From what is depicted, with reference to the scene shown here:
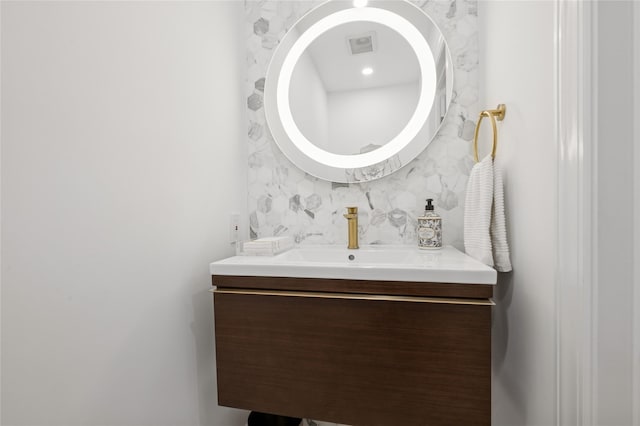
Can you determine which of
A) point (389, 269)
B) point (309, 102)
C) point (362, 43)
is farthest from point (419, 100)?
point (389, 269)

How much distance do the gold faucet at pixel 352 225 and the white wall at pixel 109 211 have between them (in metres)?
0.48

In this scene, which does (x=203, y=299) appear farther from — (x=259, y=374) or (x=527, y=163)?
(x=527, y=163)

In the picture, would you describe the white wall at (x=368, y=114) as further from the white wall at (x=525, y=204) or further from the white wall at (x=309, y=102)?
the white wall at (x=525, y=204)

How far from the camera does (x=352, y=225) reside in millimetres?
1104

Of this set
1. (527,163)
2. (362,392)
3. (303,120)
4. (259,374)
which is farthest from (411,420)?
(303,120)

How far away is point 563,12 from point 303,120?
0.86m

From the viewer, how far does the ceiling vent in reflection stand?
116 centimetres

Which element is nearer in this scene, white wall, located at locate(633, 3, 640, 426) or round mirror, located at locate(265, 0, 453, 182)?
white wall, located at locate(633, 3, 640, 426)

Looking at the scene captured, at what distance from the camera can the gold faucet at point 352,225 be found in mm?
1098

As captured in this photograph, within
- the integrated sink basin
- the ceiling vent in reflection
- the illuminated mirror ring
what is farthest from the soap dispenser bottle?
the ceiling vent in reflection

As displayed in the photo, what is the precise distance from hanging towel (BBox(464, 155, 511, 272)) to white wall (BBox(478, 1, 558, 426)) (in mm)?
31

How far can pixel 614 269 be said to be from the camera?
19.9 inches

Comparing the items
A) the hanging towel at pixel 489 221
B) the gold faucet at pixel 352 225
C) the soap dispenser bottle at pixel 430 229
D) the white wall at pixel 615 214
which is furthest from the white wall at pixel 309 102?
the white wall at pixel 615 214

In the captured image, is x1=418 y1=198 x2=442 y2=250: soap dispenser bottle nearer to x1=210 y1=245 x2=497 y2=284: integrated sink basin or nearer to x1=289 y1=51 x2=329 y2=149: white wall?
x1=210 y1=245 x2=497 y2=284: integrated sink basin
